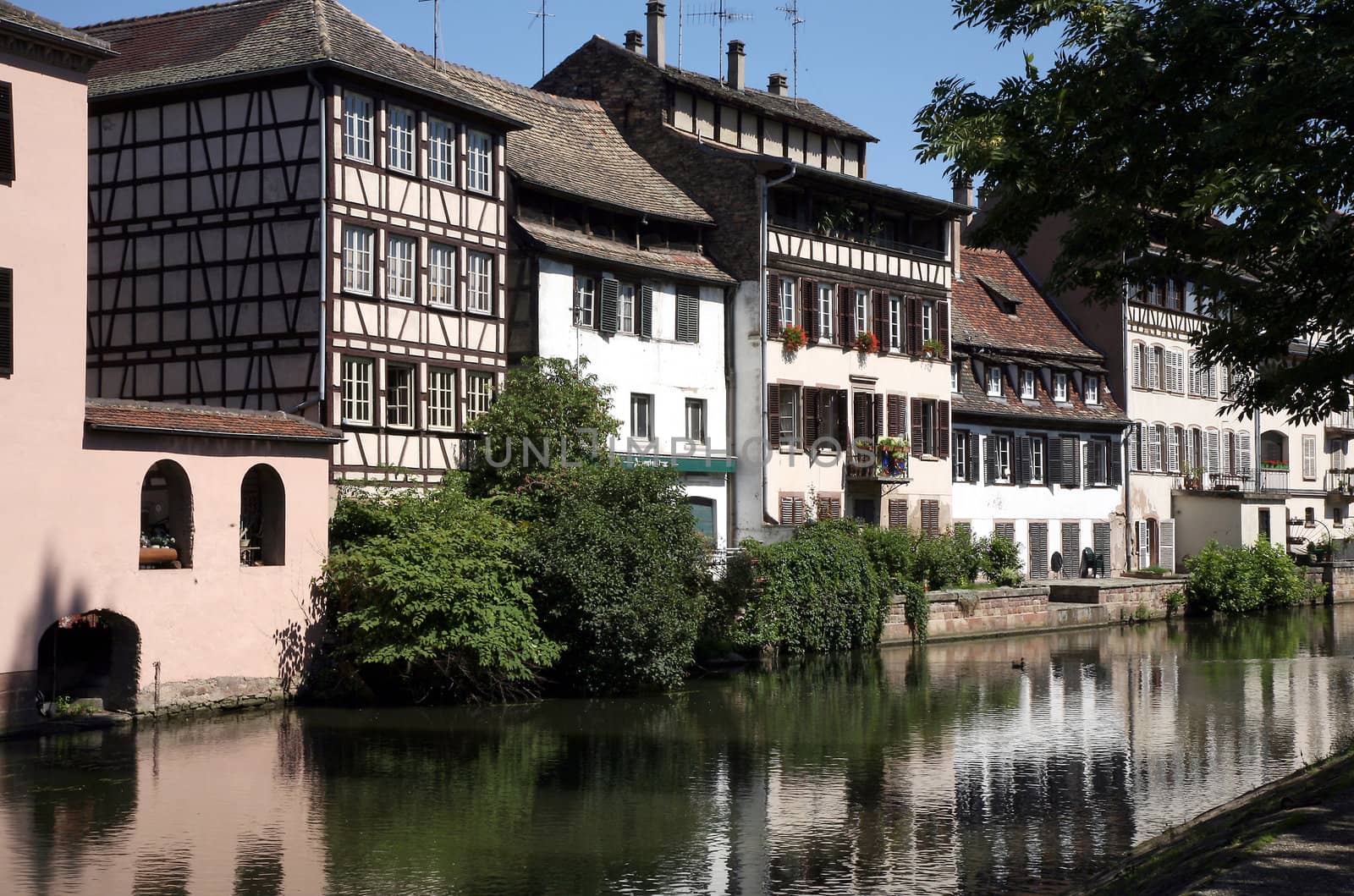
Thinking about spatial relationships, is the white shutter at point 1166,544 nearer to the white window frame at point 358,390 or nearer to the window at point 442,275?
the window at point 442,275

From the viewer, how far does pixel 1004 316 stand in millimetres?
53562

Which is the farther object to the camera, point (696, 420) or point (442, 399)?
point (696, 420)

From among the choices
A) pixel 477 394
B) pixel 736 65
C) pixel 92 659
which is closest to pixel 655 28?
pixel 736 65

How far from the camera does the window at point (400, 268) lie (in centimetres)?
3117

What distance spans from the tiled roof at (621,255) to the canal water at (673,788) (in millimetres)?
10435

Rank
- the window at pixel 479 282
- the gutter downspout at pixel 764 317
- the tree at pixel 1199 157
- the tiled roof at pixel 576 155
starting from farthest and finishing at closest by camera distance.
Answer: the gutter downspout at pixel 764 317 → the tiled roof at pixel 576 155 → the window at pixel 479 282 → the tree at pixel 1199 157

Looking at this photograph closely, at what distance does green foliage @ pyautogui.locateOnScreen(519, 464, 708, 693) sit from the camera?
27359 mm

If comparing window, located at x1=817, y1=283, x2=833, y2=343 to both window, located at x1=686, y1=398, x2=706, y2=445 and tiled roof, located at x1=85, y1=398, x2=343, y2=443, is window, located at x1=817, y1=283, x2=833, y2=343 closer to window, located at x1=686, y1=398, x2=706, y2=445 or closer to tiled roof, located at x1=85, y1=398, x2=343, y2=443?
window, located at x1=686, y1=398, x2=706, y2=445

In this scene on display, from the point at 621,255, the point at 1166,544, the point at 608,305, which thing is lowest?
the point at 1166,544

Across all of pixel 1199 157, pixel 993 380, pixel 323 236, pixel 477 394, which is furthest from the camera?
pixel 993 380

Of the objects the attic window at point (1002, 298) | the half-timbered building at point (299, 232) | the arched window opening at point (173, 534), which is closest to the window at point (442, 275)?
the half-timbered building at point (299, 232)

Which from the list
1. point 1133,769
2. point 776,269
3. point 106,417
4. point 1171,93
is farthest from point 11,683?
point 776,269

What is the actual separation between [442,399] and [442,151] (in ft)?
15.8

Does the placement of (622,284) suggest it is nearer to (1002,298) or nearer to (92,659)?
(92,659)
